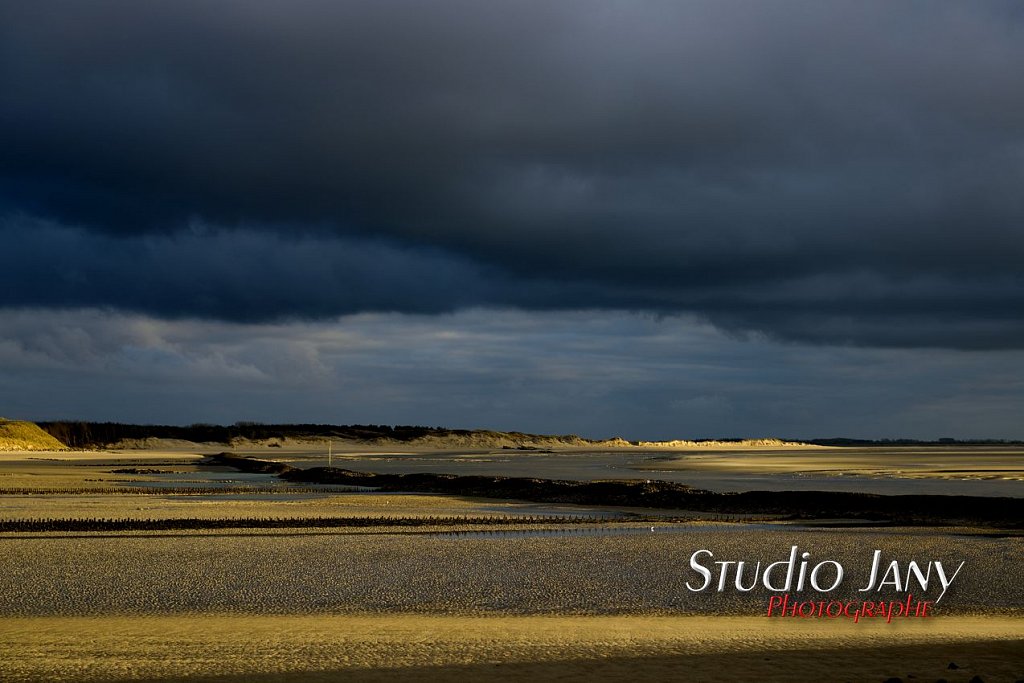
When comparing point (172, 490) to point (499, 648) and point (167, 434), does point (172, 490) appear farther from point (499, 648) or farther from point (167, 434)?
point (167, 434)

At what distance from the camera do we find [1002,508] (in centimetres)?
3134

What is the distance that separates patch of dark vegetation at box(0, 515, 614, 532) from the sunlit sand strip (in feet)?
45.9

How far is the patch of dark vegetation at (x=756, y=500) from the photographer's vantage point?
3139 cm

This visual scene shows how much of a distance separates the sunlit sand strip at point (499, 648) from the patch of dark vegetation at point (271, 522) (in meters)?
14.0

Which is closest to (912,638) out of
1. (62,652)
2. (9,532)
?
(62,652)

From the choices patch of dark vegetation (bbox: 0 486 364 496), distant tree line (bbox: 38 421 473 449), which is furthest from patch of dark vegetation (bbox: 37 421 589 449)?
patch of dark vegetation (bbox: 0 486 364 496)

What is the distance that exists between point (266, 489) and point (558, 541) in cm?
2746

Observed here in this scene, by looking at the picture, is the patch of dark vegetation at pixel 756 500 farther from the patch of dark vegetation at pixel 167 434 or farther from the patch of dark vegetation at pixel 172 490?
the patch of dark vegetation at pixel 167 434

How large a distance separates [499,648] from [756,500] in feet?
83.7

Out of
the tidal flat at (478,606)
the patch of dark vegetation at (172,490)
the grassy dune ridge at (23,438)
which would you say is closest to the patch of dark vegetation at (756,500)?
the tidal flat at (478,606)

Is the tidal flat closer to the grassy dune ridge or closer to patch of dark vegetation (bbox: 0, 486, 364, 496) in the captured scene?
patch of dark vegetation (bbox: 0, 486, 364, 496)

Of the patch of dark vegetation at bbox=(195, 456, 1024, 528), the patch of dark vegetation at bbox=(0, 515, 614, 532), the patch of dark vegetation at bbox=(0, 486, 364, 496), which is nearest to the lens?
the patch of dark vegetation at bbox=(0, 515, 614, 532)

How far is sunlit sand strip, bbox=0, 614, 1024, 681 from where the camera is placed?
37.9 ft

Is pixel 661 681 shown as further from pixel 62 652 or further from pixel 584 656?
pixel 62 652
